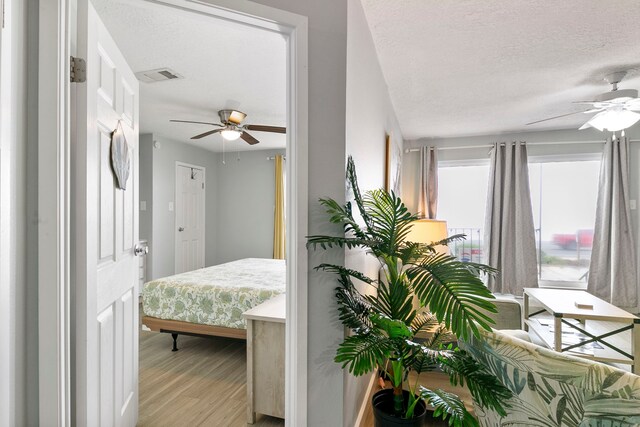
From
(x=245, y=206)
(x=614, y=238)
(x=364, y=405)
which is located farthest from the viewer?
(x=245, y=206)

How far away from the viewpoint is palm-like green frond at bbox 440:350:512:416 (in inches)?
47.2

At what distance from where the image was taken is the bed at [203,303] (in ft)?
9.44

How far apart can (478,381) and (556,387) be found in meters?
0.24

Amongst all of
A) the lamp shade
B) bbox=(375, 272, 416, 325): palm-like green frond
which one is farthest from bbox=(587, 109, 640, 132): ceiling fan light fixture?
bbox=(375, 272, 416, 325): palm-like green frond

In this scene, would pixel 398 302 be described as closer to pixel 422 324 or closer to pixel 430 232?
pixel 422 324

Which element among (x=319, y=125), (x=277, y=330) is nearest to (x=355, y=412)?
(x=277, y=330)

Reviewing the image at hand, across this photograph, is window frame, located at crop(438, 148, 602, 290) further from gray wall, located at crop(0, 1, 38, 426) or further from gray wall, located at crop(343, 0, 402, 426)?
gray wall, located at crop(0, 1, 38, 426)

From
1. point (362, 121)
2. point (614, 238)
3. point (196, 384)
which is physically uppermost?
point (362, 121)

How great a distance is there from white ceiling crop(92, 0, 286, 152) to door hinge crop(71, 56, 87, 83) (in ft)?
0.94

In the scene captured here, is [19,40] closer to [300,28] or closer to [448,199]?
[300,28]

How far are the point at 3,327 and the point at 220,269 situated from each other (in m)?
2.94

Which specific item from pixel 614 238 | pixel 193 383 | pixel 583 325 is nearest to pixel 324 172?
pixel 193 383

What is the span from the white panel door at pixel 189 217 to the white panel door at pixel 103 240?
147 inches

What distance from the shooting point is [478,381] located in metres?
1.23
